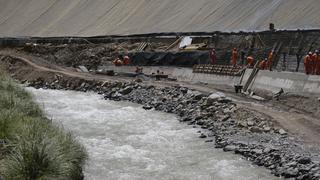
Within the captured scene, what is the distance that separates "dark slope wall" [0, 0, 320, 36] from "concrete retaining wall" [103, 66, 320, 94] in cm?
789

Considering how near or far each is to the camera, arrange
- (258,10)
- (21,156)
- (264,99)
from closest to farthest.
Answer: (21,156) → (264,99) → (258,10)

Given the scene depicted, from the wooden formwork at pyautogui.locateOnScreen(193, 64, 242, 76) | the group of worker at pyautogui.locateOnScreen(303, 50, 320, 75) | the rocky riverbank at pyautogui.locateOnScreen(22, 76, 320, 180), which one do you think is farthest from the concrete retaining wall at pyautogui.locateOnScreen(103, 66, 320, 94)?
the rocky riverbank at pyautogui.locateOnScreen(22, 76, 320, 180)

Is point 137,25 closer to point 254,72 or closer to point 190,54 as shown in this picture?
point 190,54

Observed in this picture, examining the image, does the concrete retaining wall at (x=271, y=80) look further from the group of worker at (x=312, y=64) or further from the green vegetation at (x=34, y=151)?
the green vegetation at (x=34, y=151)

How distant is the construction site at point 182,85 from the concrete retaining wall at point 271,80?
8cm

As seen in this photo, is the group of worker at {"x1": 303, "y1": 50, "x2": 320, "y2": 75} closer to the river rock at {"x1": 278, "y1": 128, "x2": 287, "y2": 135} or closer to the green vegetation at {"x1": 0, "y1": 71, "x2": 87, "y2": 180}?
the river rock at {"x1": 278, "y1": 128, "x2": 287, "y2": 135}

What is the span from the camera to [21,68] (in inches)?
1948

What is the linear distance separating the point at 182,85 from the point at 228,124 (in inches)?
516

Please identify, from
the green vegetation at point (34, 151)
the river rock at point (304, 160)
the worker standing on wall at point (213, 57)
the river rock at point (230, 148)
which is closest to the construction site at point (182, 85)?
the river rock at point (304, 160)

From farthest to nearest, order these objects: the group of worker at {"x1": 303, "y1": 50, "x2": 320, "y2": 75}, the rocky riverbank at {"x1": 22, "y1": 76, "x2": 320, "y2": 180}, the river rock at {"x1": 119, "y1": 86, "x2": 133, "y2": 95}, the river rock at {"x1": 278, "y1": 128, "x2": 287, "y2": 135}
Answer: the river rock at {"x1": 119, "y1": 86, "x2": 133, "y2": 95} < the group of worker at {"x1": 303, "y1": 50, "x2": 320, "y2": 75} < the river rock at {"x1": 278, "y1": 128, "x2": 287, "y2": 135} < the rocky riverbank at {"x1": 22, "y1": 76, "x2": 320, "y2": 180}

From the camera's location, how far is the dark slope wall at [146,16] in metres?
43.6

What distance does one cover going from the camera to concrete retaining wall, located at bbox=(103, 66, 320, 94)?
85.1 feet

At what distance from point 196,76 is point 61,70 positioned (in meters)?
14.5

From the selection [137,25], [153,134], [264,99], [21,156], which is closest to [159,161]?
[153,134]
